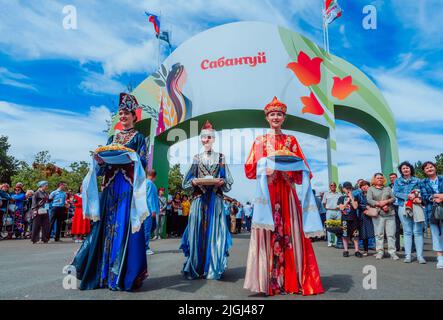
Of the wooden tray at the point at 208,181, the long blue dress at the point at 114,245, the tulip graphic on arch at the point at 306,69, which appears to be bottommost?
the long blue dress at the point at 114,245

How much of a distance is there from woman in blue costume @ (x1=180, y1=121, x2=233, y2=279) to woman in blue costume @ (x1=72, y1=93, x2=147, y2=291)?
972mm

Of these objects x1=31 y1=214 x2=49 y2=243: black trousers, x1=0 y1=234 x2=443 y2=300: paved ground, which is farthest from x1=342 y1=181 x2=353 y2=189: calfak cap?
x1=31 y1=214 x2=49 y2=243: black trousers

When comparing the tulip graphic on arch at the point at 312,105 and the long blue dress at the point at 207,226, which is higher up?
the tulip graphic on arch at the point at 312,105

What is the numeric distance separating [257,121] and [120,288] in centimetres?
1094

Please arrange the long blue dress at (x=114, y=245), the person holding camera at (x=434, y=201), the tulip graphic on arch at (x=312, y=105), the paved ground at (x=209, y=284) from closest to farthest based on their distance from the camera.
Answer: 1. the paved ground at (x=209, y=284)
2. the long blue dress at (x=114, y=245)
3. the person holding camera at (x=434, y=201)
4. the tulip graphic on arch at (x=312, y=105)

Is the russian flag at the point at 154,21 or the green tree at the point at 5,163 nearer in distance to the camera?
the russian flag at the point at 154,21

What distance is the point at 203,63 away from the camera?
13.5 m

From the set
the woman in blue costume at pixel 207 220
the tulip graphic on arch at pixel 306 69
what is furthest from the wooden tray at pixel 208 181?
the tulip graphic on arch at pixel 306 69

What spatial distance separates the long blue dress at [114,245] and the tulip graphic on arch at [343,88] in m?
10.8

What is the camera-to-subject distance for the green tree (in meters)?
41.8

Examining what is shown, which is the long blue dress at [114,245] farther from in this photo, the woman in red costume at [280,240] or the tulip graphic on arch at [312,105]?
the tulip graphic on arch at [312,105]

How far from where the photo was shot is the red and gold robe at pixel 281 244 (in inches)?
134
